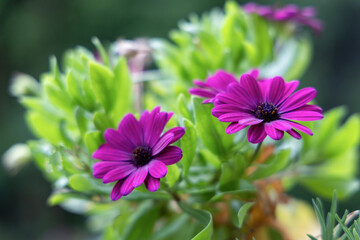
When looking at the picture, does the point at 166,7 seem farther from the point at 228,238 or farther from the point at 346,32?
the point at 228,238

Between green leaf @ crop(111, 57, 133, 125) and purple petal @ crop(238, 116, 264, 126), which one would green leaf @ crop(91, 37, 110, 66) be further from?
purple petal @ crop(238, 116, 264, 126)

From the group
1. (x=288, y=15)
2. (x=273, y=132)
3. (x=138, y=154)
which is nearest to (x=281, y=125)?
(x=273, y=132)

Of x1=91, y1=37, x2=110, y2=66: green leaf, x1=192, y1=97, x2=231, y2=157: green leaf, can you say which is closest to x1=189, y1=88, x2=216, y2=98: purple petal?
x1=192, y1=97, x2=231, y2=157: green leaf

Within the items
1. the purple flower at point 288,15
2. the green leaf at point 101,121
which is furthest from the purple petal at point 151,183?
the purple flower at point 288,15

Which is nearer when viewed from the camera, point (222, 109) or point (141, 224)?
point (222, 109)

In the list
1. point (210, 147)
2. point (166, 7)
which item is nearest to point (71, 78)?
point (210, 147)

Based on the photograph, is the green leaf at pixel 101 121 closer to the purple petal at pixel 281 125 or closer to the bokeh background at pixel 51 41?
the purple petal at pixel 281 125

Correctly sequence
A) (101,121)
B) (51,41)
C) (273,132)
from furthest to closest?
(51,41), (101,121), (273,132)

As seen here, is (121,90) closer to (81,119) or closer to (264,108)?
(81,119)
